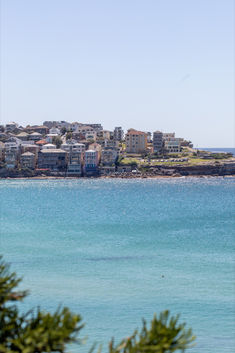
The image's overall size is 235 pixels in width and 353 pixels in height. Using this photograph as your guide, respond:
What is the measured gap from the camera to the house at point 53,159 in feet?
522

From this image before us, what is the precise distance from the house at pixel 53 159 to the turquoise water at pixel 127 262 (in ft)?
228

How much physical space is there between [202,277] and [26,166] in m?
131

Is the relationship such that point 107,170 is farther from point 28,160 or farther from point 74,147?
point 28,160

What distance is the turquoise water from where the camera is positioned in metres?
26.4

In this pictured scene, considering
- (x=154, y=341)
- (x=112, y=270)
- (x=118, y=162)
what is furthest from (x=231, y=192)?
(x=154, y=341)

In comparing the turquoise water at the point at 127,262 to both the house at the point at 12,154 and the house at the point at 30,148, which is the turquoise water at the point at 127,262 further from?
the house at the point at 30,148

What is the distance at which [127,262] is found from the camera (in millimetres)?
38562

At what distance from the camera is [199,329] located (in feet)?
81.9

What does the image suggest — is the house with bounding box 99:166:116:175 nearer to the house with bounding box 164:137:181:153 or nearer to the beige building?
the beige building

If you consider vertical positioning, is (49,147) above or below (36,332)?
above

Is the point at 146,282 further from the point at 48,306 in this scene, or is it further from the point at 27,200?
the point at 27,200

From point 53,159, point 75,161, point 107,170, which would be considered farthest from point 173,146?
point 53,159

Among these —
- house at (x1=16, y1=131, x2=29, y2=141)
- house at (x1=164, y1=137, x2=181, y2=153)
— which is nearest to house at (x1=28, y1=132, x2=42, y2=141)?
house at (x1=16, y1=131, x2=29, y2=141)

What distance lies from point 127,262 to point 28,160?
123416 millimetres
